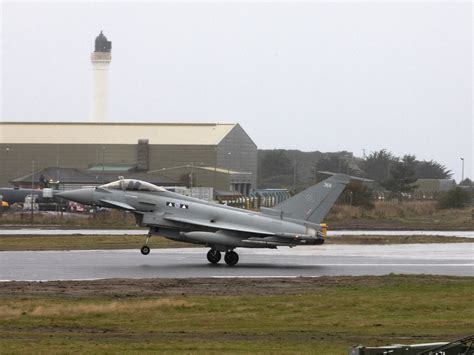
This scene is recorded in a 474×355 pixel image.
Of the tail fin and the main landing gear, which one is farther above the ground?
the tail fin

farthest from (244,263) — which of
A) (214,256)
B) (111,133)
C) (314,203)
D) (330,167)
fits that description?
(330,167)

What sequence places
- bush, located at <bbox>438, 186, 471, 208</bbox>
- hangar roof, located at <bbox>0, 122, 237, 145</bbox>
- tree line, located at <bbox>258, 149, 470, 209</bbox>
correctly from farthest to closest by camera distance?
tree line, located at <bbox>258, 149, 470, 209</bbox> < hangar roof, located at <bbox>0, 122, 237, 145</bbox> < bush, located at <bbox>438, 186, 471, 208</bbox>

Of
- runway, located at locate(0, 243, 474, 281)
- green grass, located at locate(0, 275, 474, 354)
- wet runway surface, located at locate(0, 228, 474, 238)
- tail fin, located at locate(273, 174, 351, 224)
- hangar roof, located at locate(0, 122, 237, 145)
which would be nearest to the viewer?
green grass, located at locate(0, 275, 474, 354)

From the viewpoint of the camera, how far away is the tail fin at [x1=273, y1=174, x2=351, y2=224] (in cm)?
3303

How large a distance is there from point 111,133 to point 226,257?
225ft

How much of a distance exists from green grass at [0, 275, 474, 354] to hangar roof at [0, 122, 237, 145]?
74038 millimetres

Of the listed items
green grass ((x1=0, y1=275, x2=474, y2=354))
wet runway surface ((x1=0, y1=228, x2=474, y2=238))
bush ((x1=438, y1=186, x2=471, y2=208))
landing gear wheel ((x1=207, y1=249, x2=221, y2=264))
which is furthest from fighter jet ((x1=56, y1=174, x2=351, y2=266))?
bush ((x1=438, y1=186, x2=471, y2=208))

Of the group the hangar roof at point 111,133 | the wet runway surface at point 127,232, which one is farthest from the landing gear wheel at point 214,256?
the hangar roof at point 111,133

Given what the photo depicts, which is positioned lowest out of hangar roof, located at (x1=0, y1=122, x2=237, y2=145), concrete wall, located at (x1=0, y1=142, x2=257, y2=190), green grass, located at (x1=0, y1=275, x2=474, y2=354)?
green grass, located at (x1=0, y1=275, x2=474, y2=354)

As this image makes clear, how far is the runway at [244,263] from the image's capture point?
97.5ft

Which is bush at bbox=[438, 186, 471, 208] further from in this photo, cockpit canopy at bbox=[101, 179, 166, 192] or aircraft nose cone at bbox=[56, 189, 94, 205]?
aircraft nose cone at bbox=[56, 189, 94, 205]

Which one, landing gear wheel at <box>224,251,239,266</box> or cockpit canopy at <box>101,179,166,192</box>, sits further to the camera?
cockpit canopy at <box>101,179,166,192</box>

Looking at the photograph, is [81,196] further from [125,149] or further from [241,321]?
[125,149]

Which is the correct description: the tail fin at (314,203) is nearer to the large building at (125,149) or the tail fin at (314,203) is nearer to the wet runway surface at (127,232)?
the wet runway surface at (127,232)
